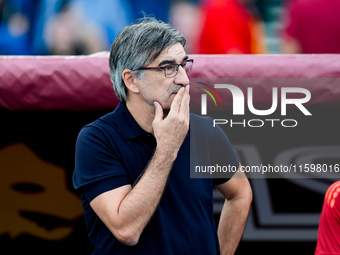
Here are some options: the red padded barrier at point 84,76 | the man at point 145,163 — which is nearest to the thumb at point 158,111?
the man at point 145,163

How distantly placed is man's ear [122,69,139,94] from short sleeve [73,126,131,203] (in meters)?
0.19

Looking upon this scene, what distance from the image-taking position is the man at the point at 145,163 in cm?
204

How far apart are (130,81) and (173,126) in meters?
0.24

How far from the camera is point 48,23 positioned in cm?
536

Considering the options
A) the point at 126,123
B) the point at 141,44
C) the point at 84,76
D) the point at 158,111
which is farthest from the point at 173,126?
the point at 84,76

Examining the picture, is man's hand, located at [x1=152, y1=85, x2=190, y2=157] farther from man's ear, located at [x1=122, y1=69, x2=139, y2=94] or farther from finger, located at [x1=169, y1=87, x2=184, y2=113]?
man's ear, located at [x1=122, y1=69, x2=139, y2=94]

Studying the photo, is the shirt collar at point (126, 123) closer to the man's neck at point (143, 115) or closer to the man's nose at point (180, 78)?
the man's neck at point (143, 115)

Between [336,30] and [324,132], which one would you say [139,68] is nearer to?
[324,132]

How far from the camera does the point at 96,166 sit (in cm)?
209

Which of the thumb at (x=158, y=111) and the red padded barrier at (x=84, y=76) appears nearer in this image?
the thumb at (x=158, y=111)

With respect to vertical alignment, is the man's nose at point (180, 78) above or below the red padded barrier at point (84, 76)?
above

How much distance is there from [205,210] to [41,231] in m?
0.81

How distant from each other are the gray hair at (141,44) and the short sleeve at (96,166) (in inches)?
10.5

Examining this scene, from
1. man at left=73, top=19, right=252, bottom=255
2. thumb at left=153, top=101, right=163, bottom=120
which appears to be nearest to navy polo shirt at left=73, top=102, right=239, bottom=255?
man at left=73, top=19, right=252, bottom=255
